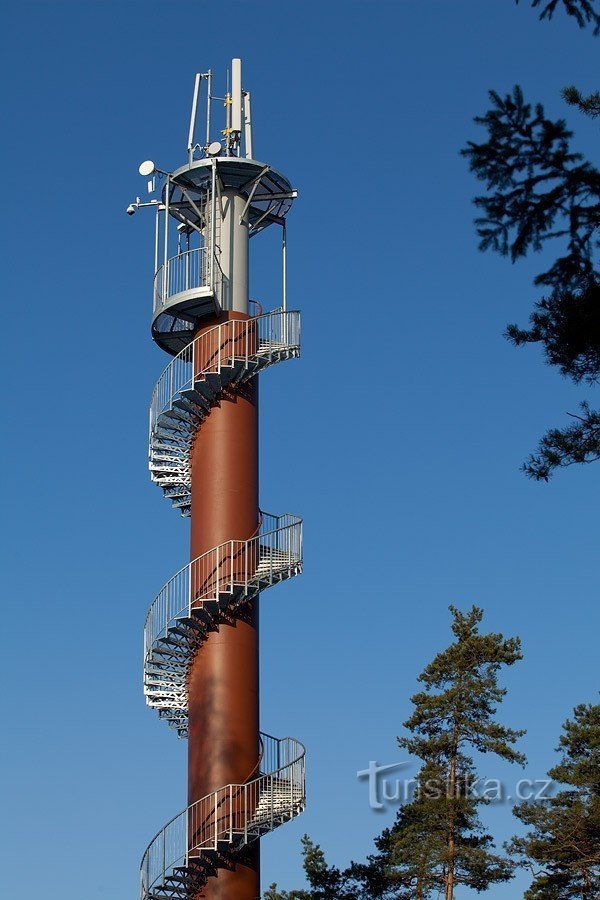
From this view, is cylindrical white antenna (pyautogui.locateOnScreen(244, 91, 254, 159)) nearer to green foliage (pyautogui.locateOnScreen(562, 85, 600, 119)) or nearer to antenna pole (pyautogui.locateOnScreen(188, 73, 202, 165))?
antenna pole (pyautogui.locateOnScreen(188, 73, 202, 165))

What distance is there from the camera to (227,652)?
96.8ft

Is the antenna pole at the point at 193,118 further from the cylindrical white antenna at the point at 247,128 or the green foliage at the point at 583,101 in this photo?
the green foliage at the point at 583,101

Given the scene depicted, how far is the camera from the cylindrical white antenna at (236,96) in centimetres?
3375

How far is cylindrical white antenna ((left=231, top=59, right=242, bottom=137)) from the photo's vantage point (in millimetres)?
33750

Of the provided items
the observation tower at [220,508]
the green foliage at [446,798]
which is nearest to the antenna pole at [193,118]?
the observation tower at [220,508]

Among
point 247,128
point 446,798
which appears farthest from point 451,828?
point 247,128

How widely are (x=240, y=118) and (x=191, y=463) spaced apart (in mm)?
8143

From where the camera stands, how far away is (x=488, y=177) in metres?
17.8

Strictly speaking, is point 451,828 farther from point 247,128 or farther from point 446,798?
point 247,128

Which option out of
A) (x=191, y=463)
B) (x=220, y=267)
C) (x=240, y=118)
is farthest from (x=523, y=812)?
(x=240, y=118)

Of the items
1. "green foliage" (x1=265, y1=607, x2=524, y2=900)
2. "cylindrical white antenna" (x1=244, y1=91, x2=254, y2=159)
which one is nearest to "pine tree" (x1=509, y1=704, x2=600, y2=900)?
"green foliage" (x1=265, y1=607, x2=524, y2=900)

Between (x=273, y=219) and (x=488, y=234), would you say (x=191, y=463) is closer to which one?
(x=273, y=219)

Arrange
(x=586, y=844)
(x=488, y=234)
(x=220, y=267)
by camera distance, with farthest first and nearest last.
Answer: (x=586, y=844)
(x=220, y=267)
(x=488, y=234)

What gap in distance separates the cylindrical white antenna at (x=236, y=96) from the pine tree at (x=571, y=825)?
16406 mm
